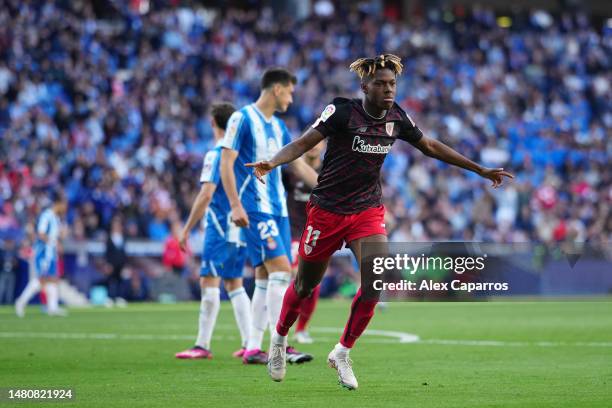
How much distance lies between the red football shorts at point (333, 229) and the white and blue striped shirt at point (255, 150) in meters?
2.10

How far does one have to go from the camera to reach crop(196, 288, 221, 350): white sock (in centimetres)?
1168

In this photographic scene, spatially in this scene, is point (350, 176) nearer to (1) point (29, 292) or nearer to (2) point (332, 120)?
(2) point (332, 120)

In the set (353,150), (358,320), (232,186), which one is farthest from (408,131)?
(232,186)

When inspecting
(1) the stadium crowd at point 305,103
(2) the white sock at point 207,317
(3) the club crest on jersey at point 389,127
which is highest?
(1) the stadium crowd at point 305,103

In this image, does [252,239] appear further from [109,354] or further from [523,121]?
[523,121]

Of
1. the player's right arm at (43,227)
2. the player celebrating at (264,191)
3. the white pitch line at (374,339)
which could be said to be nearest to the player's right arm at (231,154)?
the player celebrating at (264,191)

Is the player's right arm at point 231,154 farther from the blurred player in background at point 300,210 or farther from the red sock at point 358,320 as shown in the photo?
the blurred player in background at point 300,210

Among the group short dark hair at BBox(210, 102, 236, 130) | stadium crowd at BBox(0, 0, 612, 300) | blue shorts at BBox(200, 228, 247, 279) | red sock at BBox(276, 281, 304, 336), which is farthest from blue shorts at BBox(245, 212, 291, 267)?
stadium crowd at BBox(0, 0, 612, 300)

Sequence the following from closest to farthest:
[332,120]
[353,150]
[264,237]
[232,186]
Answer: [332,120] < [353,150] < [232,186] < [264,237]

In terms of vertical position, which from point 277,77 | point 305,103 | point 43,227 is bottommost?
point 43,227

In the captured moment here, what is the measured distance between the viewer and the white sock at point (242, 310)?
11.8 metres

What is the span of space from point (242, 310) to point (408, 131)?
3730 millimetres

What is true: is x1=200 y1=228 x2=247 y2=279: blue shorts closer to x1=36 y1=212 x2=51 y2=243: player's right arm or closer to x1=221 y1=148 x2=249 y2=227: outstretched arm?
x1=221 y1=148 x2=249 y2=227: outstretched arm

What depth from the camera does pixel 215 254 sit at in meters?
11.7
